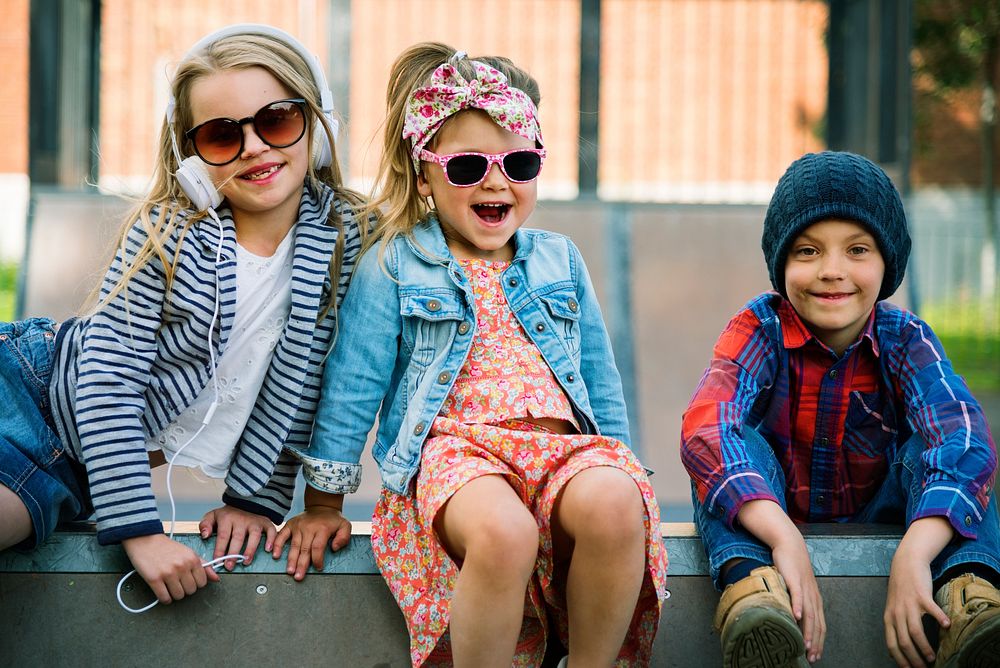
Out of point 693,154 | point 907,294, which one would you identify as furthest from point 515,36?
point 907,294

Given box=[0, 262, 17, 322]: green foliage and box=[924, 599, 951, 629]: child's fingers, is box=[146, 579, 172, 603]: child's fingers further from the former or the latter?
box=[0, 262, 17, 322]: green foliage

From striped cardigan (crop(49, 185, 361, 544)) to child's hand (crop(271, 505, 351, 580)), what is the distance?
0.37ft

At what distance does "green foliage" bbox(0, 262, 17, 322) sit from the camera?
419 inches

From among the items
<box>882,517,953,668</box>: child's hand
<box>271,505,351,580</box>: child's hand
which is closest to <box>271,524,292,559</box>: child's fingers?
<box>271,505,351,580</box>: child's hand

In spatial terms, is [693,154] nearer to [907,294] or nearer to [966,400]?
[907,294]

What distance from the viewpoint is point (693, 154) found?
11.4m

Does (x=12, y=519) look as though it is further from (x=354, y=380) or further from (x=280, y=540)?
(x=354, y=380)

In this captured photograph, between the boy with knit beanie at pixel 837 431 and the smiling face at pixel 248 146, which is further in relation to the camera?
the smiling face at pixel 248 146

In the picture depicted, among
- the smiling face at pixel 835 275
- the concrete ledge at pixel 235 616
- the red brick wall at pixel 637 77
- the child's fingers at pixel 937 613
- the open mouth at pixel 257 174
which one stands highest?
the red brick wall at pixel 637 77

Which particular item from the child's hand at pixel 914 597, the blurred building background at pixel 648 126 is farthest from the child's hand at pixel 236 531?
the child's hand at pixel 914 597

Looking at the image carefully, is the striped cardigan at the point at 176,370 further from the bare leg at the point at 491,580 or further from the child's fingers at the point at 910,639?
the child's fingers at the point at 910,639

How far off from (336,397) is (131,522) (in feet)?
1.57

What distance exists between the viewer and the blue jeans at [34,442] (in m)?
2.20

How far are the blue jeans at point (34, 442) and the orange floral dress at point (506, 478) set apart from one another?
0.67 m
